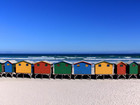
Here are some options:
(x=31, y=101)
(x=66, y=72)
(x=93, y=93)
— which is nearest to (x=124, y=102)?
(x=93, y=93)

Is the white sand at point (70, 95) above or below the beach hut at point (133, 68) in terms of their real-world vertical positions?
below

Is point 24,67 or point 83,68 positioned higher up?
point 24,67

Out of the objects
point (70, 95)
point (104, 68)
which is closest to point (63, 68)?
point (104, 68)

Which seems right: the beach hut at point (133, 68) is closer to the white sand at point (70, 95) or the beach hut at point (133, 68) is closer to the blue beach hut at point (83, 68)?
the white sand at point (70, 95)

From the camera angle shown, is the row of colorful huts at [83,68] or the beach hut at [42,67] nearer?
the row of colorful huts at [83,68]

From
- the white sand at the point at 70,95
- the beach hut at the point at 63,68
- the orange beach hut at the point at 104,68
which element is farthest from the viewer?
the beach hut at the point at 63,68

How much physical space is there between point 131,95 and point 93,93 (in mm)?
3604

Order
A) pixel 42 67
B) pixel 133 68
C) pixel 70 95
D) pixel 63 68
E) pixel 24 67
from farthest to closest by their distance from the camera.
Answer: pixel 24 67 → pixel 42 67 → pixel 63 68 → pixel 133 68 → pixel 70 95

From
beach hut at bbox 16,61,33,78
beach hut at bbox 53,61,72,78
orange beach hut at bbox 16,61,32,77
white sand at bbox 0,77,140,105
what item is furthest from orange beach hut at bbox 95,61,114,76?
orange beach hut at bbox 16,61,32,77

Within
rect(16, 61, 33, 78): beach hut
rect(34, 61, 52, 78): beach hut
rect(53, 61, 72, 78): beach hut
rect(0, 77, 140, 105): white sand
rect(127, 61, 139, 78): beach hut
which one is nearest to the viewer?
rect(0, 77, 140, 105): white sand

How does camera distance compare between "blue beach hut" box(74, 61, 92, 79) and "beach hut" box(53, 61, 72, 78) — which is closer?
"blue beach hut" box(74, 61, 92, 79)

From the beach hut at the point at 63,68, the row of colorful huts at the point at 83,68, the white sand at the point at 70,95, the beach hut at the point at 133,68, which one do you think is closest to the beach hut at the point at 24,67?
the row of colorful huts at the point at 83,68

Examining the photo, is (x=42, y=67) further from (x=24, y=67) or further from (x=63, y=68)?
(x=63, y=68)

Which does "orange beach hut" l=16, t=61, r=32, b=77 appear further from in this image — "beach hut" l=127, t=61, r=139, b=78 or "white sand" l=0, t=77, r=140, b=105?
"beach hut" l=127, t=61, r=139, b=78
